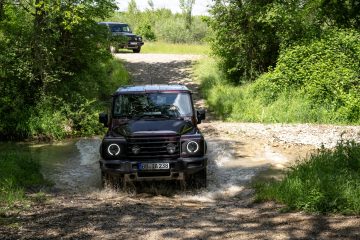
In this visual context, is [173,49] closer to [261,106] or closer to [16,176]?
[261,106]

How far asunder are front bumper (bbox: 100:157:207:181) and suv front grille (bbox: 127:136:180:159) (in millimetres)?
136

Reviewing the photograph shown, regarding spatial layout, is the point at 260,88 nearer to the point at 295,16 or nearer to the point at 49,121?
the point at 295,16

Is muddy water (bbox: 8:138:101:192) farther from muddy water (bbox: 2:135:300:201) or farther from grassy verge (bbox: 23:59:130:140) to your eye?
grassy verge (bbox: 23:59:130:140)

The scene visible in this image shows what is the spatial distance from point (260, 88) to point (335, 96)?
316 cm

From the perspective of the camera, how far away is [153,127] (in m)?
8.06

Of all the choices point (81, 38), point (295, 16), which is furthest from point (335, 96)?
point (81, 38)

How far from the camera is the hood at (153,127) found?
7930 millimetres

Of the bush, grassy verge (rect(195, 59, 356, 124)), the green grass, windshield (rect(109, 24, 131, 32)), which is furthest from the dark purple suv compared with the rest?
the green grass

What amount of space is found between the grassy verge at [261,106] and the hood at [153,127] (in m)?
7.69

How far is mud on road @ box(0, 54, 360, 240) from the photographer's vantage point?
18.2ft

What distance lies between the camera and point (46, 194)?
8102mm

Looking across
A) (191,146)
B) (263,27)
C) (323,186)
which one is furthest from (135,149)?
(263,27)

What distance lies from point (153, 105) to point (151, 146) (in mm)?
1241

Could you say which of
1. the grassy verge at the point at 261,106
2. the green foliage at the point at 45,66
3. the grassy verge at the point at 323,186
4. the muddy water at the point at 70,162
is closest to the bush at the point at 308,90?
the grassy verge at the point at 261,106
